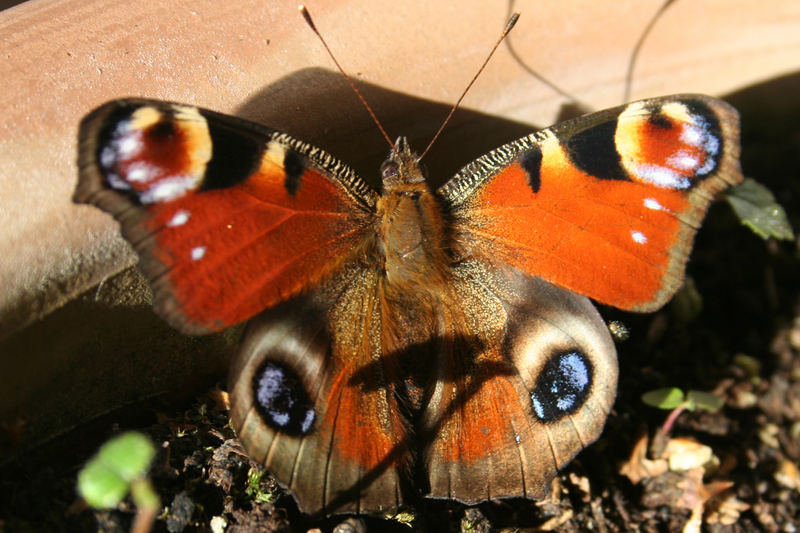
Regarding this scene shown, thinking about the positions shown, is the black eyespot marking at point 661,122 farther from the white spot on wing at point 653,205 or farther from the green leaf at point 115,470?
the green leaf at point 115,470

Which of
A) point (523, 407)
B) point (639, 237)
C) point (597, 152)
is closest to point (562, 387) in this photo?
point (523, 407)

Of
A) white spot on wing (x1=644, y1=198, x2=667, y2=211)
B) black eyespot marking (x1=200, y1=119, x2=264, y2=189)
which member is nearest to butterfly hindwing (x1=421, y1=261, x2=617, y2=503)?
white spot on wing (x1=644, y1=198, x2=667, y2=211)

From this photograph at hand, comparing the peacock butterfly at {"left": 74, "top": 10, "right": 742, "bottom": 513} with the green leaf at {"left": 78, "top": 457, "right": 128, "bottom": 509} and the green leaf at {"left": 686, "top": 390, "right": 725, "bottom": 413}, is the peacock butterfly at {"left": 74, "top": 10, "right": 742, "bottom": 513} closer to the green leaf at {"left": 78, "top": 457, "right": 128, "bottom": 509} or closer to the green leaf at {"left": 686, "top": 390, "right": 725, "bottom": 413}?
the green leaf at {"left": 78, "top": 457, "right": 128, "bottom": 509}

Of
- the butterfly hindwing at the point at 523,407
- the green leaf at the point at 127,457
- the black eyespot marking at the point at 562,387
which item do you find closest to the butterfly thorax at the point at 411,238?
the butterfly hindwing at the point at 523,407

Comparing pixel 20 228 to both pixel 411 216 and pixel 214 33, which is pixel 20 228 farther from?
pixel 411 216

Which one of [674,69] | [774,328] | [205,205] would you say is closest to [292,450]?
[205,205]

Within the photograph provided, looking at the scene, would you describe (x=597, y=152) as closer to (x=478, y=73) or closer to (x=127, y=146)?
(x=478, y=73)
